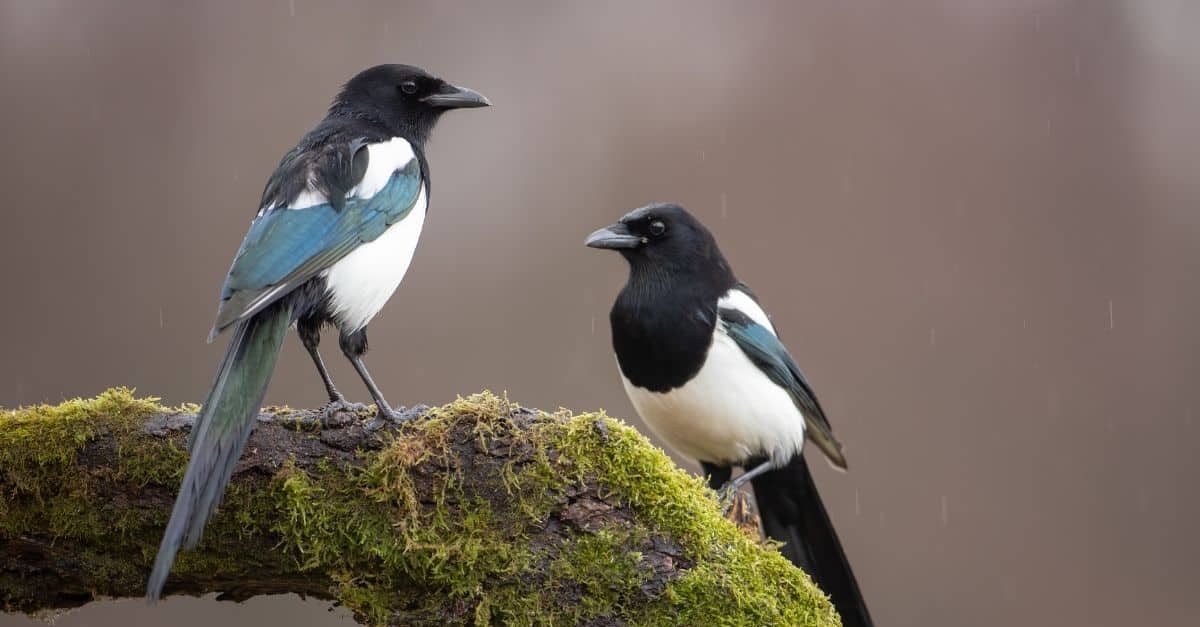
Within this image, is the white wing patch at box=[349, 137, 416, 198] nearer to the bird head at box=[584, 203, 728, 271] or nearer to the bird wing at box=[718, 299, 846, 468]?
the bird head at box=[584, 203, 728, 271]

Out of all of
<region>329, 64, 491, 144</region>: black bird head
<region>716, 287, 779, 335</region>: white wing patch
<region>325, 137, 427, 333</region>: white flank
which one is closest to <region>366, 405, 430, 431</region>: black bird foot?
<region>325, 137, 427, 333</region>: white flank

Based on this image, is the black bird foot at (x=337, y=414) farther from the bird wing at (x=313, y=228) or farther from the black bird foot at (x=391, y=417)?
the bird wing at (x=313, y=228)

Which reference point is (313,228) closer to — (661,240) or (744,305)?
(661,240)

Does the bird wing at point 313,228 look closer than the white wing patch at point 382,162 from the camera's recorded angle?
Yes

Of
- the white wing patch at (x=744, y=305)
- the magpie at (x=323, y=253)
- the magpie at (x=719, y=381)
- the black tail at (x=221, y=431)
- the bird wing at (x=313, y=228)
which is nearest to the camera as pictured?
the black tail at (x=221, y=431)

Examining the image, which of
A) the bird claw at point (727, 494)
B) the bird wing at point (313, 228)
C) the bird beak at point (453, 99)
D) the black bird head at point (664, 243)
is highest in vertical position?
the bird beak at point (453, 99)

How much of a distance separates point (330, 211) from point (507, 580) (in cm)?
88

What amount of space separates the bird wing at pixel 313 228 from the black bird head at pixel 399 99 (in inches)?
9.4

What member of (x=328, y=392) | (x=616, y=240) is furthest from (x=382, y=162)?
(x=616, y=240)

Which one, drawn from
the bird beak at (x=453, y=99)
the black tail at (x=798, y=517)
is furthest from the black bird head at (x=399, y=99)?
the black tail at (x=798, y=517)

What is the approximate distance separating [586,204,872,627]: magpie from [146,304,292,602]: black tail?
49.3 inches

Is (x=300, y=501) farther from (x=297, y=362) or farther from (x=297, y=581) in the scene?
(x=297, y=362)

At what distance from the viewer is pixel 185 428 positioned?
230cm

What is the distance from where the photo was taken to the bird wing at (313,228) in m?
2.29
